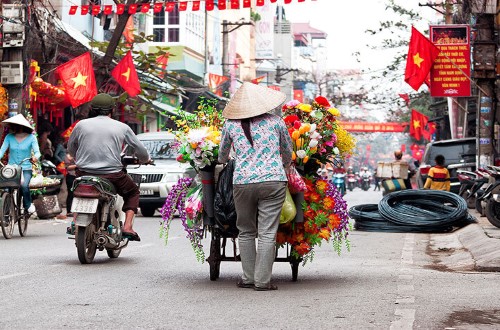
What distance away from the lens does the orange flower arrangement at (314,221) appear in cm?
958

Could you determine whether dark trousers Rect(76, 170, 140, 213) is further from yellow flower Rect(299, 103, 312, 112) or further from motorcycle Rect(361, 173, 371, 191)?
motorcycle Rect(361, 173, 371, 191)

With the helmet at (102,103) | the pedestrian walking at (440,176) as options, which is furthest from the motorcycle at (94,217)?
the pedestrian walking at (440,176)

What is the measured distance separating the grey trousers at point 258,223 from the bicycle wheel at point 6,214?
21.4ft

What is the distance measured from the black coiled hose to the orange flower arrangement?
9347 mm

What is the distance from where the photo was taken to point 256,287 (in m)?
8.97

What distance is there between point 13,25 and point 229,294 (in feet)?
46.2

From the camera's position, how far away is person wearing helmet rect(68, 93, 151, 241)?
11.4 m

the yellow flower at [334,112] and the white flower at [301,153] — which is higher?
the yellow flower at [334,112]

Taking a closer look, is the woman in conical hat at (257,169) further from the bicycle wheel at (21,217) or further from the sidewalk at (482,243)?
the bicycle wheel at (21,217)

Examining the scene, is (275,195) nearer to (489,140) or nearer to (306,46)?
(489,140)

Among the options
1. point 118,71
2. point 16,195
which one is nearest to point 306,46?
point 118,71

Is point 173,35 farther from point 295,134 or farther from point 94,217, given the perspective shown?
point 295,134

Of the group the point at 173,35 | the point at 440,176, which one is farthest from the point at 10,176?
the point at 173,35

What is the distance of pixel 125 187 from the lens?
1155 cm
